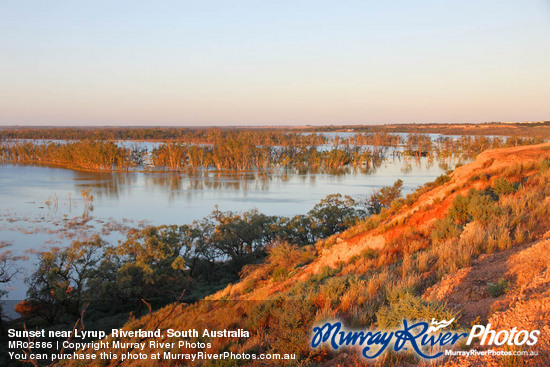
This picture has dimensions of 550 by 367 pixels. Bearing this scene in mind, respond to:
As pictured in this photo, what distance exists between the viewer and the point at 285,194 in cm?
4938

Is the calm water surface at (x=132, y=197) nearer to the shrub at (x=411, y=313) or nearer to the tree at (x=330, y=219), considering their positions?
the tree at (x=330, y=219)

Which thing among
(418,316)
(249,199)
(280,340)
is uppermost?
(418,316)

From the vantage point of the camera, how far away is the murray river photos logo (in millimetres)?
3795

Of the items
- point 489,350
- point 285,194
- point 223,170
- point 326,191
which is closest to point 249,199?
point 285,194

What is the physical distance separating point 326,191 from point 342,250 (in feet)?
129

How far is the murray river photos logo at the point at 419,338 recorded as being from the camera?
379 centimetres

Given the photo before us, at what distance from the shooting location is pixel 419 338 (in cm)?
420

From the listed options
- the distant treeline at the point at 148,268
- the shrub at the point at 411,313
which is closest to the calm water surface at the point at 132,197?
the distant treeline at the point at 148,268

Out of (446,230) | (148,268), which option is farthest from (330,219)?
(446,230)

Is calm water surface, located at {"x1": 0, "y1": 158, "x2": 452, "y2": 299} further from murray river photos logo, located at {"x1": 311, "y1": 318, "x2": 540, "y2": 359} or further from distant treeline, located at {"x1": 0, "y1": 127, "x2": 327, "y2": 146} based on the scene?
distant treeline, located at {"x1": 0, "y1": 127, "x2": 327, "y2": 146}

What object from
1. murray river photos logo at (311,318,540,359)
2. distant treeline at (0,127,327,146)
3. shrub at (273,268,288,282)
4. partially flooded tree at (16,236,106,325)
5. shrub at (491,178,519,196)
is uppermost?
distant treeline at (0,127,327,146)

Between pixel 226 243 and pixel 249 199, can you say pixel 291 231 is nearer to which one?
pixel 226 243

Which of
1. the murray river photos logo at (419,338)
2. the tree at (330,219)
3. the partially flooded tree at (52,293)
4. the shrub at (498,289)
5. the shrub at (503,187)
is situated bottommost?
the partially flooded tree at (52,293)

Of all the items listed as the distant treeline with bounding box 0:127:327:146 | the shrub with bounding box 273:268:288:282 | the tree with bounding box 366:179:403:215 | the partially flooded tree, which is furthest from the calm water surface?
the distant treeline with bounding box 0:127:327:146
